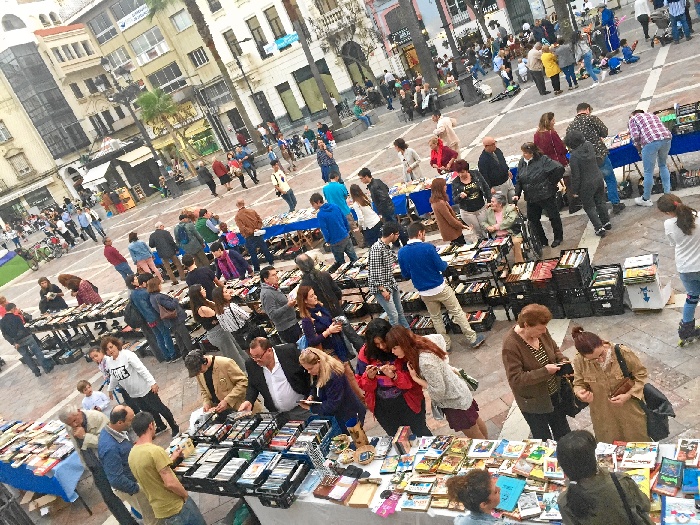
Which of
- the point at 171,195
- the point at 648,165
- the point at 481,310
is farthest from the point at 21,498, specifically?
the point at 171,195

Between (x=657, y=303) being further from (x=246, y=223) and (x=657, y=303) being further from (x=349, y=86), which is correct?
(x=349, y=86)

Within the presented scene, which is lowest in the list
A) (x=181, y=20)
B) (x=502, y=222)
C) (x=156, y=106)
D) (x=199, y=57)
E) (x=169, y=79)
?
(x=502, y=222)

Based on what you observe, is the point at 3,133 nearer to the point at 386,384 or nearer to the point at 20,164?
the point at 20,164

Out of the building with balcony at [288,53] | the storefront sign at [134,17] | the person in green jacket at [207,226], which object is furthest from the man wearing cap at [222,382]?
the storefront sign at [134,17]

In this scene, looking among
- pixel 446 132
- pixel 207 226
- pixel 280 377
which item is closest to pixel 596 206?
pixel 446 132

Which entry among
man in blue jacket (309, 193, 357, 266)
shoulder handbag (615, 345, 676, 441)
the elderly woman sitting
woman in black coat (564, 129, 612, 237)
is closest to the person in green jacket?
man in blue jacket (309, 193, 357, 266)

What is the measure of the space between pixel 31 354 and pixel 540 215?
39.8 ft

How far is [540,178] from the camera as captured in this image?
8.09m

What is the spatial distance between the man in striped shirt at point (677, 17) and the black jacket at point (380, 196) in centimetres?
1235

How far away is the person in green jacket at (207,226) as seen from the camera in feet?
42.5

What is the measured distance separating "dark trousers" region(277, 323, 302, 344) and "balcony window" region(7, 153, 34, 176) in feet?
145

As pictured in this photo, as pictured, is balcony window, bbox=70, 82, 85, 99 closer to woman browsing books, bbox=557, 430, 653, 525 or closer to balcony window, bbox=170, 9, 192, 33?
balcony window, bbox=170, 9, 192, 33

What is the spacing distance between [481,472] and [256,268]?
9792 millimetres

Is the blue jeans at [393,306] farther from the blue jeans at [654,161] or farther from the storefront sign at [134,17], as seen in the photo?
the storefront sign at [134,17]
